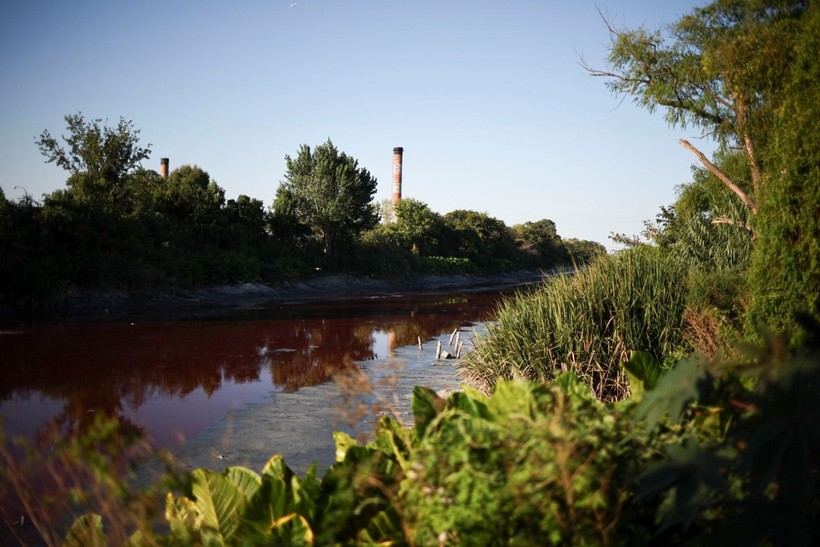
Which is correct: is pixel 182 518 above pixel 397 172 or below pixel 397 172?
below

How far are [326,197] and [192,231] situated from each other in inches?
478

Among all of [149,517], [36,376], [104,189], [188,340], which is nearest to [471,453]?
[149,517]

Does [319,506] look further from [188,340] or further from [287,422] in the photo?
[188,340]

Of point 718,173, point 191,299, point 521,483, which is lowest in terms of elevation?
point 191,299

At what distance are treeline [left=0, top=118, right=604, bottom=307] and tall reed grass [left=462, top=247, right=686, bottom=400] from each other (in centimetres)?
112

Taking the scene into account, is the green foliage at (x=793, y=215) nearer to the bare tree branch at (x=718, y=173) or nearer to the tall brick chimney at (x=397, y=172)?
the bare tree branch at (x=718, y=173)

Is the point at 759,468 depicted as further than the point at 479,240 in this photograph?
No

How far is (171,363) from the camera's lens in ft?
36.9

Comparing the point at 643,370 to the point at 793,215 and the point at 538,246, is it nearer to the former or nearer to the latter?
the point at 793,215

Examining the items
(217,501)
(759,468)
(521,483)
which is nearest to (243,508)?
(217,501)

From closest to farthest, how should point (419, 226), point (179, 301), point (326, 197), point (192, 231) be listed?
point (179, 301), point (192, 231), point (326, 197), point (419, 226)

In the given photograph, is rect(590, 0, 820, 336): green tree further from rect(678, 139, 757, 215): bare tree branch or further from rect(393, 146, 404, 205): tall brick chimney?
rect(393, 146, 404, 205): tall brick chimney

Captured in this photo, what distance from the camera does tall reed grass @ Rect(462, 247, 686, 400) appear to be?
7.51m

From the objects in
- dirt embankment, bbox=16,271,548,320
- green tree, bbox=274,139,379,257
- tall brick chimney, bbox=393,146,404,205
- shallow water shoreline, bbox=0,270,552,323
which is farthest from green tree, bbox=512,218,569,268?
shallow water shoreline, bbox=0,270,552,323
